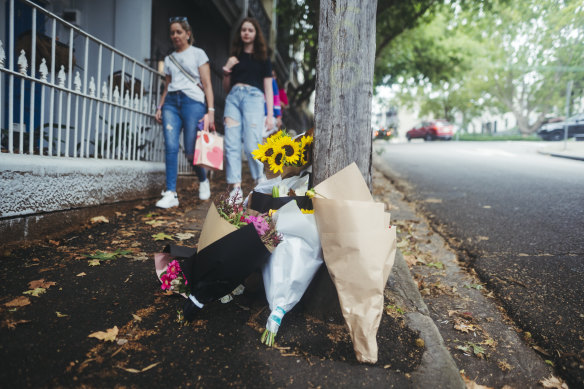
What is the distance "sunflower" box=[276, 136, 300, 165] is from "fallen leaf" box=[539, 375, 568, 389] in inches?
63.9

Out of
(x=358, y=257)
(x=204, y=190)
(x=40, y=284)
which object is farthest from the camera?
(x=204, y=190)

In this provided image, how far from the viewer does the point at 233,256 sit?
1756 mm

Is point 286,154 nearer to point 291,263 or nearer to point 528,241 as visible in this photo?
point 291,263

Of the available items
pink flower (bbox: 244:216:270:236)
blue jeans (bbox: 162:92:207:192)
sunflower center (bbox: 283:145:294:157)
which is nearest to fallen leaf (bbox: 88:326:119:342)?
pink flower (bbox: 244:216:270:236)

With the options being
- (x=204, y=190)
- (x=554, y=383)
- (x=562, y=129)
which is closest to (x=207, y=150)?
(x=204, y=190)

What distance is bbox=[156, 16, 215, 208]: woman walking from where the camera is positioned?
3.98m

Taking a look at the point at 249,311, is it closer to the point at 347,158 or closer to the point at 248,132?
the point at 347,158

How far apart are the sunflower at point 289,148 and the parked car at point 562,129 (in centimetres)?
1956

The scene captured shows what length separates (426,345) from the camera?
5.88 ft

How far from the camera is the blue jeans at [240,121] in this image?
409 cm

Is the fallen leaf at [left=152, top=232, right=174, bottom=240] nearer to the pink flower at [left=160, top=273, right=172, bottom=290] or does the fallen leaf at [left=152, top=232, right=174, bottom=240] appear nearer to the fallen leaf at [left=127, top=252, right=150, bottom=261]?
the fallen leaf at [left=127, top=252, right=150, bottom=261]

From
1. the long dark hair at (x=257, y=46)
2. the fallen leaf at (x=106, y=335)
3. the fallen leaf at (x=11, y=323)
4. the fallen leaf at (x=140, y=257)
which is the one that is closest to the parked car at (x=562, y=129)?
the long dark hair at (x=257, y=46)

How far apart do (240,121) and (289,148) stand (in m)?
2.02

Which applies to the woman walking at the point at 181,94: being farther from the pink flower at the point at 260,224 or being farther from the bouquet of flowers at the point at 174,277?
the pink flower at the point at 260,224
